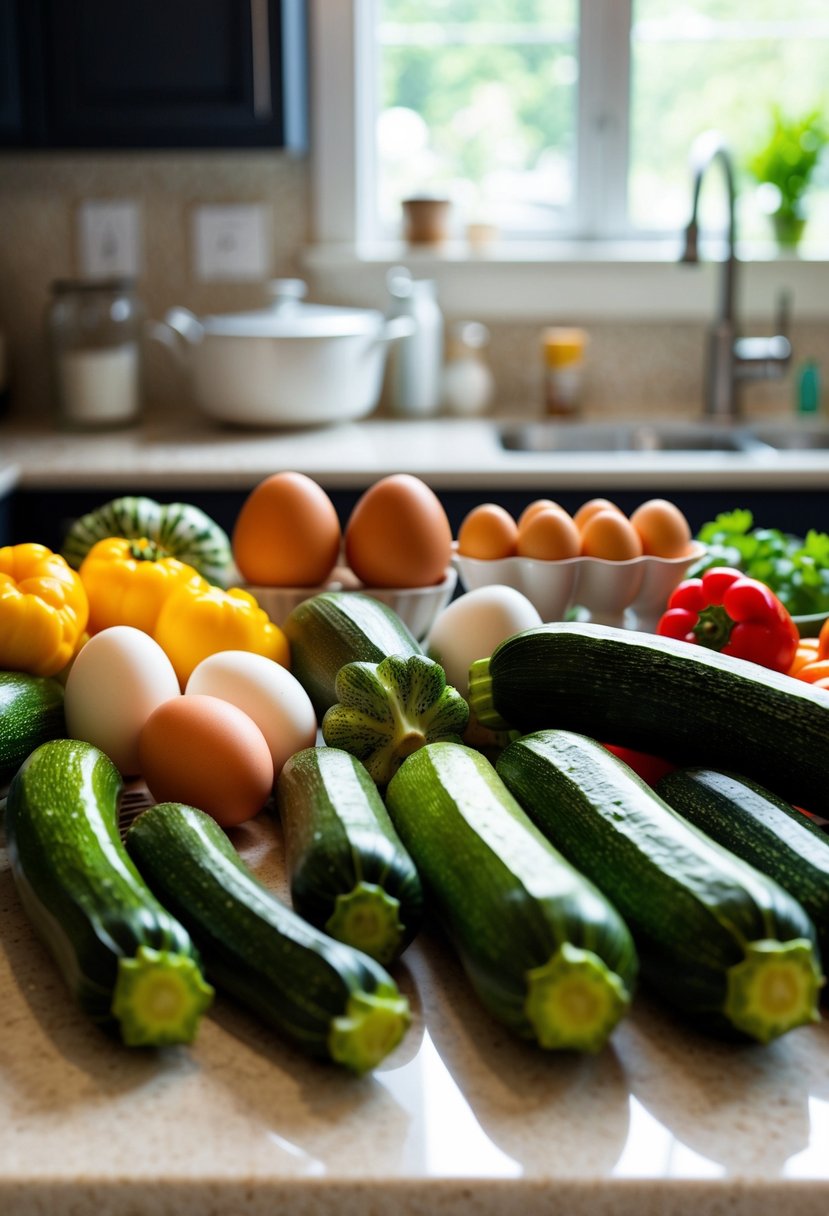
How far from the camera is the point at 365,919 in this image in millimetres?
702

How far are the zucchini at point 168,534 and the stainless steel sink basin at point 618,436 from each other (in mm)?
1581

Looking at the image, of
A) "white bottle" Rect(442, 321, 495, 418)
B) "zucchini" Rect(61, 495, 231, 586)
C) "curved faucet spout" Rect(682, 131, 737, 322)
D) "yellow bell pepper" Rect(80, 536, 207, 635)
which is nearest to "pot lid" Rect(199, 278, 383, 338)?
"white bottle" Rect(442, 321, 495, 418)

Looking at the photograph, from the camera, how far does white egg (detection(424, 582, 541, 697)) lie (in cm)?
107

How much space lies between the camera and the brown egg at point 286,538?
1.24 meters

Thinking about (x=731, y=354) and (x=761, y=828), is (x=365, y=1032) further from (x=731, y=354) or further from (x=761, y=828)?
(x=731, y=354)

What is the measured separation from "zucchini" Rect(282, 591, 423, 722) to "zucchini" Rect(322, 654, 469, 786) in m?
0.08

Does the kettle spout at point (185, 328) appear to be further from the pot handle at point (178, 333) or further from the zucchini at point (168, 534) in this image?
Answer: the zucchini at point (168, 534)

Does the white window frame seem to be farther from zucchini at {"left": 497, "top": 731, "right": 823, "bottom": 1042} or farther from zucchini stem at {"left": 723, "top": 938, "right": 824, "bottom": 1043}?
zucchini stem at {"left": 723, "top": 938, "right": 824, "bottom": 1043}

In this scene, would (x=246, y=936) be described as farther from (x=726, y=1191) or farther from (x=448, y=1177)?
(x=726, y=1191)

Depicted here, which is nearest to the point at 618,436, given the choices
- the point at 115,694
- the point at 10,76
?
the point at 10,76

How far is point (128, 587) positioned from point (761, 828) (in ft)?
1.94

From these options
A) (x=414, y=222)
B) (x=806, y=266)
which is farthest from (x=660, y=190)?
(x=414, y=222)

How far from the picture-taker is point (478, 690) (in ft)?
3.23

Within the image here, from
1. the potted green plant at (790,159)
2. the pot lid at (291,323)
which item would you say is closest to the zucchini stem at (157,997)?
the pot lid at (291,323)
